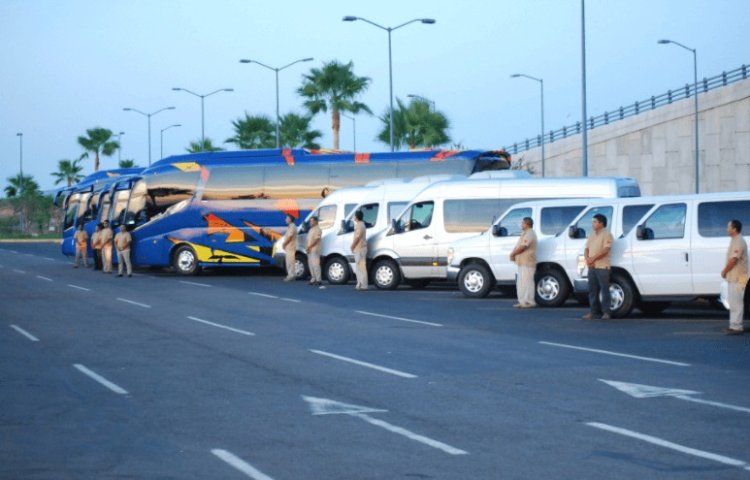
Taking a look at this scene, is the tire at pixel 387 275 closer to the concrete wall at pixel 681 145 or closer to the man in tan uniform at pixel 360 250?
the man in tan uniform at pixel 360 250

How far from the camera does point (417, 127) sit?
219ft

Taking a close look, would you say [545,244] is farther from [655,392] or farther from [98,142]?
[98,142]

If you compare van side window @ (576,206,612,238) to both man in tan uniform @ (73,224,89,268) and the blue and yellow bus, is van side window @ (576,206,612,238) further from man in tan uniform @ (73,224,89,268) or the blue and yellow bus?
man in tan uniform @ (73,224,89,268)

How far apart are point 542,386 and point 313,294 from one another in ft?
56.5

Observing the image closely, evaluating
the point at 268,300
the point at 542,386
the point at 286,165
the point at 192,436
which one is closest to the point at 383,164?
the point at 286,165

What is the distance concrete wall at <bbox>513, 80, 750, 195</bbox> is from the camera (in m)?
52.4

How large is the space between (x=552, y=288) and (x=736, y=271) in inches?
266

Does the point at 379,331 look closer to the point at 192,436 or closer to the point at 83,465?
the point at 192,436

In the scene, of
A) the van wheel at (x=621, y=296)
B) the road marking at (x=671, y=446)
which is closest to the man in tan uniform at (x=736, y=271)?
the van wheel at (x=621, y=296)

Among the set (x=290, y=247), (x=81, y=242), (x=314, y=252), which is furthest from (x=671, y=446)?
(x=81, y=242)

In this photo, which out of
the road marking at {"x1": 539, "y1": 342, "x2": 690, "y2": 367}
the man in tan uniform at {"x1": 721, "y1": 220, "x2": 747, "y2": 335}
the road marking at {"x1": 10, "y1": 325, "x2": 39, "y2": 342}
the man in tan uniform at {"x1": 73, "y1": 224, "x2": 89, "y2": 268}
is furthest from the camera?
the man in tan uniform at {"x1": 73, "y1": 224, "x2": 89, "y2": 268}

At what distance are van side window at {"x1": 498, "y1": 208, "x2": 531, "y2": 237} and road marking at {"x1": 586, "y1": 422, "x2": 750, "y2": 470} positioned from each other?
1605 cm

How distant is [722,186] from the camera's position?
53.2 metres

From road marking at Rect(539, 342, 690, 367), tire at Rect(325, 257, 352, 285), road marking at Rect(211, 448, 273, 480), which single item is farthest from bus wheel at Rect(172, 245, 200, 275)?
road marking at Rect(211, 448, 273, 480)
